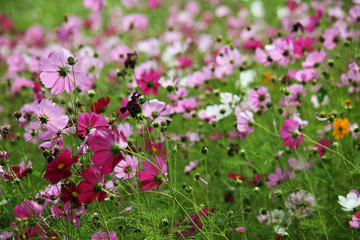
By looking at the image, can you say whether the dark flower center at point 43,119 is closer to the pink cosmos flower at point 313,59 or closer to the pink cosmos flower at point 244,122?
the pink cosmos flower at point 244,122

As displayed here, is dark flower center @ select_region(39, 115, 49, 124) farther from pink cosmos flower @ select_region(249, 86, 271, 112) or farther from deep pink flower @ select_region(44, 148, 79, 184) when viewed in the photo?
pink cosmos flower @ select_region(249, 86, 271, 112)

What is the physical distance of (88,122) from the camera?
3.46 ft

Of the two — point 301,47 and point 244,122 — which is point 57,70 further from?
point 301,47

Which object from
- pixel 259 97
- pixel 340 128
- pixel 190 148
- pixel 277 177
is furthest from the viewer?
pixel 190 148

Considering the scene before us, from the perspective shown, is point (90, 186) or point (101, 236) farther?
point (101, 236)

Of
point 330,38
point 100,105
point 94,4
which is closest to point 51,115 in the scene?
point 100,105

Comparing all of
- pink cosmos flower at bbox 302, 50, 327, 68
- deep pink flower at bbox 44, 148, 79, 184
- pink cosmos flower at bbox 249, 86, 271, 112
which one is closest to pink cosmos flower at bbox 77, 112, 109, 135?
deep pink flower at bbox 44, 148, 79, 184

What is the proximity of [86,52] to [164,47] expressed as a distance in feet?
3.06

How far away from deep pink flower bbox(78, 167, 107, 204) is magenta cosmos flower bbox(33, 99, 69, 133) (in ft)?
0.57

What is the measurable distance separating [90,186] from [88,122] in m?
0.20

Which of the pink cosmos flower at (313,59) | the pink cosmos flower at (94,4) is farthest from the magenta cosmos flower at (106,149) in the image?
the pink cosmos flower at (94,4)

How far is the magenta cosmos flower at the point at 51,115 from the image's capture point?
1.03 metres

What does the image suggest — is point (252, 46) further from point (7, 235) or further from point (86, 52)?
point (7, 235)

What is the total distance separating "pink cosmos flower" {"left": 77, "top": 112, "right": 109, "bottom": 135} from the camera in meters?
1.04
